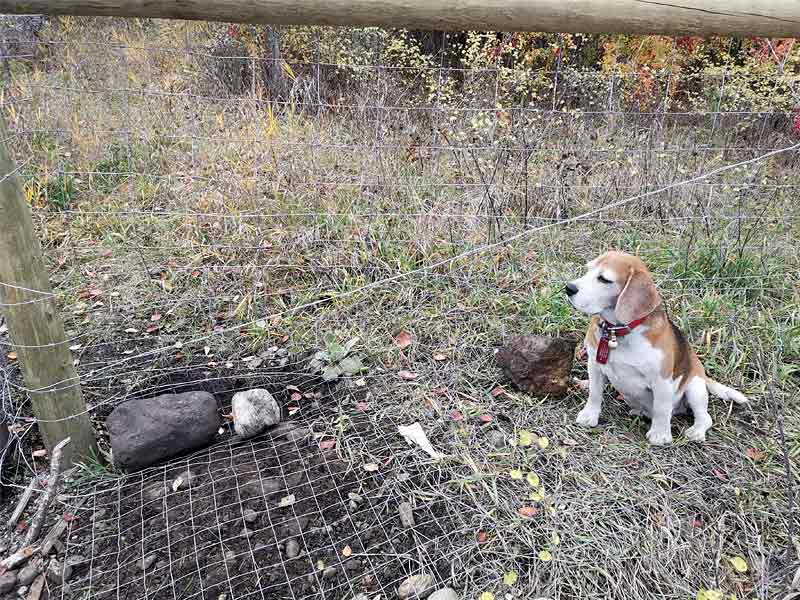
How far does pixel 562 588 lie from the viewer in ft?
6.43

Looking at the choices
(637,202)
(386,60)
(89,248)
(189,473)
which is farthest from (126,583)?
(386,60)

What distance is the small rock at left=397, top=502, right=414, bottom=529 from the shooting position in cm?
218

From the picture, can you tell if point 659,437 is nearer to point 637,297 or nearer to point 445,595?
point 637,297

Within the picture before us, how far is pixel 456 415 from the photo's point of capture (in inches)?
107

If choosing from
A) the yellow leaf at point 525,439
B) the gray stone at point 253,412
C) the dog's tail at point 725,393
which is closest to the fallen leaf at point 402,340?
the gray stone at point 253,412

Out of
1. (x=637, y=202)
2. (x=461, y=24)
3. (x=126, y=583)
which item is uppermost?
(x=461, y=24)

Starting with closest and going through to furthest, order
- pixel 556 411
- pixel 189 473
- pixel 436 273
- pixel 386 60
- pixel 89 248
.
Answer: pixel 189 473 → pixel 556 411 → pixel 436 273 → pixel 89 248 → pixel 386 60

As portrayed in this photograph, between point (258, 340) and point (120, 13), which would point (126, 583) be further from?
point (120, 13)

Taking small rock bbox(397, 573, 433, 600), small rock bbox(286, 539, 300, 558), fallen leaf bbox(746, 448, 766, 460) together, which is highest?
fallen leaf bbox(746, 448, 766, 460)

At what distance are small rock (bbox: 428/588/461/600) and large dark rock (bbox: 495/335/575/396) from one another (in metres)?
1.16

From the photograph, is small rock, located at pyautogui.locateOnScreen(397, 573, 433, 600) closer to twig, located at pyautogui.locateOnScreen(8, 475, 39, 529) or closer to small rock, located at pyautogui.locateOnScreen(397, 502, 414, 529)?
small rock, located at pyautogui.locateOnScreen(397, 502, 414, 529)

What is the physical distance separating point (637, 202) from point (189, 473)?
381 centimetres

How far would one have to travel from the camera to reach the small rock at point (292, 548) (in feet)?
6.81

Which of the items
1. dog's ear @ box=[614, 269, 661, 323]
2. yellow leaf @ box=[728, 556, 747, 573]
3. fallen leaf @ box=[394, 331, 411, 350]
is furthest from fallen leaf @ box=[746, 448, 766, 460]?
fallen leaf @ box=[394, 331, 411, 350]
